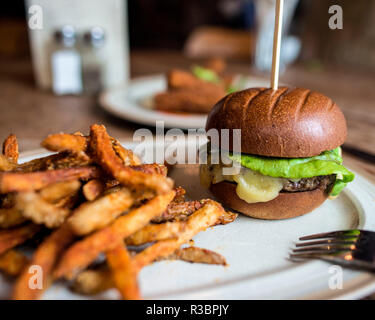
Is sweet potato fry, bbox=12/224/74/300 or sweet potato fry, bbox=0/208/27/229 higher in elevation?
sweet potato fry, bbox=0/208/27/229

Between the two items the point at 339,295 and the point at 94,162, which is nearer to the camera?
the point at 339,295

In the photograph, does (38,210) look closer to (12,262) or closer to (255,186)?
(12,262)

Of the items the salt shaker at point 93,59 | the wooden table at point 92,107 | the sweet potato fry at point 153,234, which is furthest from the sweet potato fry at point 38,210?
the salt shaker at point 93,59

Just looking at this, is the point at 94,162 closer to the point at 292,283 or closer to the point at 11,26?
the point at 292,283

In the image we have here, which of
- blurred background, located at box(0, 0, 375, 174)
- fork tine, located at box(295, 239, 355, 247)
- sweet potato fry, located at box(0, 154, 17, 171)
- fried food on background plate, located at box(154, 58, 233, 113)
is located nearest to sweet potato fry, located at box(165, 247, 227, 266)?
fork tine, located at box(295, 239, 355, 247)

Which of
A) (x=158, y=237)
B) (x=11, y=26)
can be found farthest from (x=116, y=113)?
(x=11, y=26)

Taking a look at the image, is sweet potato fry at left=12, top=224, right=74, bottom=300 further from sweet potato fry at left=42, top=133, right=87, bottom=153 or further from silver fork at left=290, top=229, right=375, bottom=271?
silver fork at left=290, top=229, right=375, bottom=271

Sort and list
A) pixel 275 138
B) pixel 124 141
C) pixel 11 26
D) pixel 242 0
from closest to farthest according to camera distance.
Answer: pixel 275 138 < pixel 124 141 < pixel 11 26 < pixel 242 0
